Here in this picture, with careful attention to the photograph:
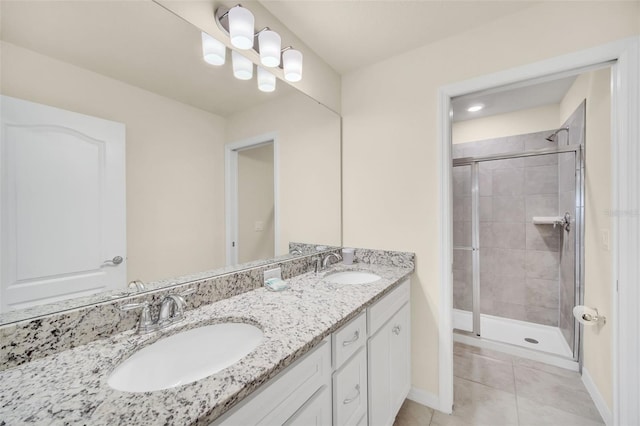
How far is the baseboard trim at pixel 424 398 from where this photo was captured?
1.62m

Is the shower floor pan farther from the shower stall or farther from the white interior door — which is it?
the white interior door

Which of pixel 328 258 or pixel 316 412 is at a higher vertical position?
pixel 328 258

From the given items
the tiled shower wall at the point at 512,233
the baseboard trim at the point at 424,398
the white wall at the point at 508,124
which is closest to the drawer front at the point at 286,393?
the baseboard trim at the point at 424,398

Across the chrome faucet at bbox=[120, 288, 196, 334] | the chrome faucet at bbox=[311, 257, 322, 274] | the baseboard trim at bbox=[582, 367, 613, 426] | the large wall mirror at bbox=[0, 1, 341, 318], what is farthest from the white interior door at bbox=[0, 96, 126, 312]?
the baseboard trim at bbox=[582, 367, 613, 426]

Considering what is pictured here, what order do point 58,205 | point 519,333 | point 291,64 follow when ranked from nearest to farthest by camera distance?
1. point 58,205
2. point 291,64
3. point 519,333

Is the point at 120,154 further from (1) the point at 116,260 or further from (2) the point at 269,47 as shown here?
(2) the point at 269,47

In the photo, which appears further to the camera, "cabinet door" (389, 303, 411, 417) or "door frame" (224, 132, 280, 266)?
"cabinet door" (389, 303, 411, 417)

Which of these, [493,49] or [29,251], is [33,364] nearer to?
[29,251]

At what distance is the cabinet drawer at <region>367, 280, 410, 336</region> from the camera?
3.91 ft

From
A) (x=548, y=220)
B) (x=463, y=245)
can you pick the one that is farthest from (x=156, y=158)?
(x=548, y=220)

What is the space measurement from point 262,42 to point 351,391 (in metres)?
1.69

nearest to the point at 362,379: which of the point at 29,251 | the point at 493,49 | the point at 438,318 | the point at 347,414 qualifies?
the point at 347,414

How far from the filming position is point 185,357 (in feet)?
2.73

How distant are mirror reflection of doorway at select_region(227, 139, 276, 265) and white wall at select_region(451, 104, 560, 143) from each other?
2568 mm
